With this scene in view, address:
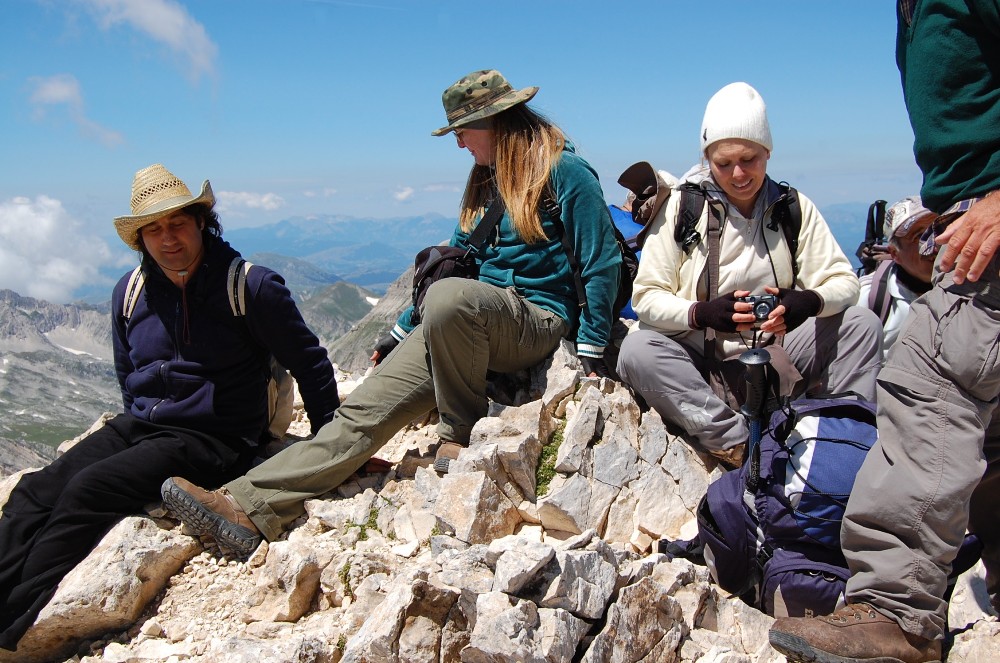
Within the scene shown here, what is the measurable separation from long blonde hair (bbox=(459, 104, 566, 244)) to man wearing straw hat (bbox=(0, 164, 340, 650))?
238cm

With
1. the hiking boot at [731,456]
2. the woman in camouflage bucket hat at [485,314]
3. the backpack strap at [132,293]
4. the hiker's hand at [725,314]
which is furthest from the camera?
the backpack strap at [132,293]

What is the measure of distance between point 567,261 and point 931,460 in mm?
4008

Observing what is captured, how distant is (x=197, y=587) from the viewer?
6.05 meters

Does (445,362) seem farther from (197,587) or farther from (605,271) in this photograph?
(197,587)

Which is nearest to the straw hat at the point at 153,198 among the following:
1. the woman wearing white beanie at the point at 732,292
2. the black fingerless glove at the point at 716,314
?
the woman wearing white beanie at the point at 732,292

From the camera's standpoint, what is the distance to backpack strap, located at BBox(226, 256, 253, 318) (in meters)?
6.79

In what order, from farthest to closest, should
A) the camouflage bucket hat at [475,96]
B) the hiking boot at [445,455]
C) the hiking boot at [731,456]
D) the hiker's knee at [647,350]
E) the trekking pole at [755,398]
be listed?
the camouflage bucket hat at [475,96] < the hiking boot at [445,455] < the hiker's knee at [647,350] < the hiking boot at [731,456] < the trekking pole at [755,398]

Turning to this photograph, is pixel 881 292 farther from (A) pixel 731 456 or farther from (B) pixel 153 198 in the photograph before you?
(B) pixel 153 198

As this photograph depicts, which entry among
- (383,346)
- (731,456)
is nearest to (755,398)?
(731,456)

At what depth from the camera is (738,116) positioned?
590 centimetres

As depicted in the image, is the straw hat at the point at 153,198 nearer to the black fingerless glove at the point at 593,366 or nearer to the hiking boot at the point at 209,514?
the hiking boot at the point at 209,514

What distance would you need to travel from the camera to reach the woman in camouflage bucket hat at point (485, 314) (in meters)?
6.53

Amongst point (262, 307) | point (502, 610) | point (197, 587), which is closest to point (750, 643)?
point (502, 610)

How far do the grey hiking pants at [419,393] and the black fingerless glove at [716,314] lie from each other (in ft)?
5.45
